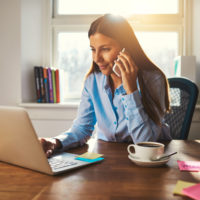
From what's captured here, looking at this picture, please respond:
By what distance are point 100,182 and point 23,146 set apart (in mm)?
246

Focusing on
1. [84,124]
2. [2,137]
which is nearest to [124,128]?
[84,124]

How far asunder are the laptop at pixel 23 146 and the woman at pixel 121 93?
404mm

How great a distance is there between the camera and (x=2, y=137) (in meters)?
0.82

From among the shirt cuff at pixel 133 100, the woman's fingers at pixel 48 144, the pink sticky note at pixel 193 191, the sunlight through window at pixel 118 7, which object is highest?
the sunlight through window at pixel 118 7

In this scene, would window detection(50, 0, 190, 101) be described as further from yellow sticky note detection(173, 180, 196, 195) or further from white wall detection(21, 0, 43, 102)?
yellow sticky note detection(173, 180, 196, 195)

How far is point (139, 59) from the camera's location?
144cm

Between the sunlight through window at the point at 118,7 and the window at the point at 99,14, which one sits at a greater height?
the sunlight through window at the point at 118,7

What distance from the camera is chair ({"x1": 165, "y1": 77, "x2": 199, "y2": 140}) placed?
63.9 inches

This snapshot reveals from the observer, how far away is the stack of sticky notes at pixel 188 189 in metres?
0.60

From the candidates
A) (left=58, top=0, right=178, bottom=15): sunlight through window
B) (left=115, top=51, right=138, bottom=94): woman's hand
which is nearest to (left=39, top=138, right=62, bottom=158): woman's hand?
(left=115, top=51, right=138, bottom=94): woman's hand

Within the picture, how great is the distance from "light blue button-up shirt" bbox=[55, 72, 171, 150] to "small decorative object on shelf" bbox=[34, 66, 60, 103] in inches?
34.5

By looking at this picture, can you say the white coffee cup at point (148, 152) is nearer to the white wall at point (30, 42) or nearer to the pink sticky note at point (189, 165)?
the pink sticky note at point (189, 165)

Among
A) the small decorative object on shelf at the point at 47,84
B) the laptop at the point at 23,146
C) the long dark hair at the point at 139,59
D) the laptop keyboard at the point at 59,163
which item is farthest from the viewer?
the small decorative object on shelf at the point at 47,84

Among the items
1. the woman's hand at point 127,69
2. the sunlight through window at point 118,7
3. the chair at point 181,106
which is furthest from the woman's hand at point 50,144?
the sunlight through window at point 118,7
